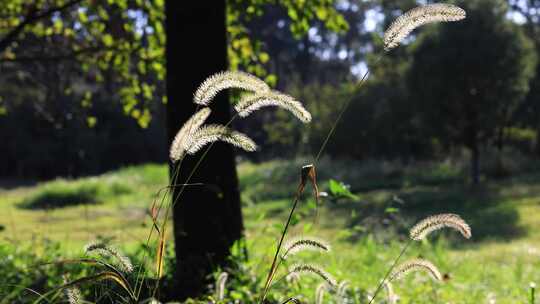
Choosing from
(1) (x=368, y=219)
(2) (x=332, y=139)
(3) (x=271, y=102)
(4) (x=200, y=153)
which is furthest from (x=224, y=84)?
(2) (x=332, y=139)

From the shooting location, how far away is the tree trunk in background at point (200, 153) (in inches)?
175

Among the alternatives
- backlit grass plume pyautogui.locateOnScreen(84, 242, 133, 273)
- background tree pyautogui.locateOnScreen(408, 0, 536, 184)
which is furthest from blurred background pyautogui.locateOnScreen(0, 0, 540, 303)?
backlit grass plume pyautogui.locateOnScreen(84, 242, 133, 273)

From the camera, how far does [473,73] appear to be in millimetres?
19906

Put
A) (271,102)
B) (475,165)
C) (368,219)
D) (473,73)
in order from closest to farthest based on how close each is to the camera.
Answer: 1. (271,102)
2. (368,219)
3. (473,73)
4. (475,165)

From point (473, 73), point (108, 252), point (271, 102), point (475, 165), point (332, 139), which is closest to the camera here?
point (108, 252)

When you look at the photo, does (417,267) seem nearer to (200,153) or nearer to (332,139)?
(200,153)

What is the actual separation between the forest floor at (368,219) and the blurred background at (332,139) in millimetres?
67

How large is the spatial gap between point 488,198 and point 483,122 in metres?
3.07

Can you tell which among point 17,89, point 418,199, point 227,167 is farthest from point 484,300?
point 17,89

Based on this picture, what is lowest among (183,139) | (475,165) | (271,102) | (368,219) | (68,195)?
(68,195)

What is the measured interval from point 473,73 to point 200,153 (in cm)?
1673

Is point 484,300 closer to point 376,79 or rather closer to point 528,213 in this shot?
point 528,213

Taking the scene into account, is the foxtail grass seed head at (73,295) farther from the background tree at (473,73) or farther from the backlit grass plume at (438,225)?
the background tree at (473,73)

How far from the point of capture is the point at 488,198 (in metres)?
17.9
